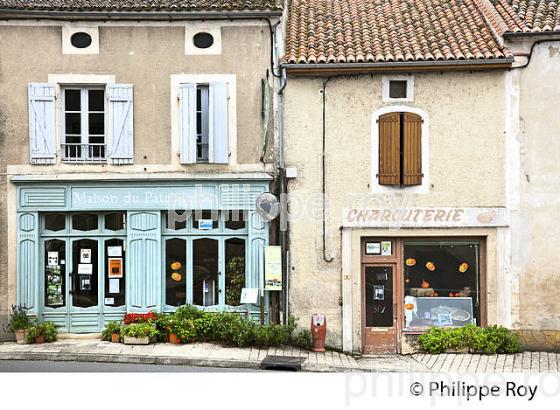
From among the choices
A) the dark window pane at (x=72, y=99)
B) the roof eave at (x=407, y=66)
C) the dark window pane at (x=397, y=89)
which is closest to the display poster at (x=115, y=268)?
the dark window pane at (x=72, y=99)

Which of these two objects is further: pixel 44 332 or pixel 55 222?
pixel 55 222

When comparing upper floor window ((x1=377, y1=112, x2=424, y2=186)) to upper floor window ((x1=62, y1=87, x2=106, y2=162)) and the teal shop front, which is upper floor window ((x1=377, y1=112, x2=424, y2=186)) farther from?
upper floor window ((x1=62, y1=87, x2=106, y2=162))

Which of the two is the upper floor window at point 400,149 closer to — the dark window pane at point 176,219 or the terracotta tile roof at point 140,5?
the terracotta tile roof at point 140,5

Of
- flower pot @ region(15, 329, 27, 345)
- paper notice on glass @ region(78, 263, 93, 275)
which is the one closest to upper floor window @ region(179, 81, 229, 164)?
paper notice on glass @ region(78, 263, 93, 275)

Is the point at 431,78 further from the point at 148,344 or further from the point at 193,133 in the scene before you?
the point at 148,344

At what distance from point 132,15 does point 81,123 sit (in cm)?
240

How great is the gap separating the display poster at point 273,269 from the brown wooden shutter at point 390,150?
2.54 metres

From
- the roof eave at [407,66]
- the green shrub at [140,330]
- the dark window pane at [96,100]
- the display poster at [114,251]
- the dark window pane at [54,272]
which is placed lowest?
the green shrub at [140,330]

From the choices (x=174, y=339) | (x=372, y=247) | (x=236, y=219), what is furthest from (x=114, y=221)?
(x=372, y=247)

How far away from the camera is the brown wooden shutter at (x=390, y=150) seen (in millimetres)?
15250

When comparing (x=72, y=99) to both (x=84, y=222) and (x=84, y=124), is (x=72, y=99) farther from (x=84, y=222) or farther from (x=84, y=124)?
(x=84, y=222)

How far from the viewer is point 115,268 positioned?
51.2 feet

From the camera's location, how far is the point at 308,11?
57.6ft

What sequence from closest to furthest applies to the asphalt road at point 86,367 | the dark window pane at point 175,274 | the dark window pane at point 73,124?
the asphalt road at point 86,367
the dark window pane at point 73,124
the dark window pane at point 175,274
